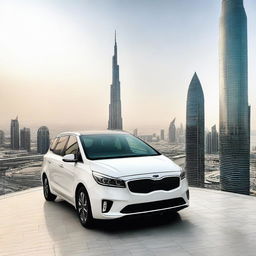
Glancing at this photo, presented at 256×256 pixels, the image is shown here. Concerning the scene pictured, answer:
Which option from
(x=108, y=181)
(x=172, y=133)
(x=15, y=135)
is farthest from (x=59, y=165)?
(x=172, y=133)

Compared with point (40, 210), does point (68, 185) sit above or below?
above

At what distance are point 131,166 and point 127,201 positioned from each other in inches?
21.0

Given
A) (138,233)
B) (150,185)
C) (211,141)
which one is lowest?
(138,233)

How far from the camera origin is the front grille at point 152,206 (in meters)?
4.30

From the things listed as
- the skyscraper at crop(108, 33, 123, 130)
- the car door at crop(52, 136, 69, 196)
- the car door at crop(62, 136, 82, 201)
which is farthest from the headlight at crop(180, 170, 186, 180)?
the skyscraper at crop(108, 33, 123, 130)

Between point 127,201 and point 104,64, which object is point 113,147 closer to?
point 127,201

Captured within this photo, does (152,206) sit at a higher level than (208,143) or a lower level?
higher

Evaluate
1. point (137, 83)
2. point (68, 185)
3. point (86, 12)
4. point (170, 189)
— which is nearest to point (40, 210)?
point (68, 185)

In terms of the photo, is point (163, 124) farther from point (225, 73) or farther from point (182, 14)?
point (225, 73)

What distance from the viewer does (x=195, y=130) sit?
33.1 metres

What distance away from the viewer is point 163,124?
16094mm

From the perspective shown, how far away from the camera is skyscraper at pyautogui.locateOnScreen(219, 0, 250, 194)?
3678 centimetres

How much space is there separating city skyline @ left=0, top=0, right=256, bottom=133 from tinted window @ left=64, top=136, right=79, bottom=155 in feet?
5.08

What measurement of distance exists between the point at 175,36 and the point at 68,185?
49.4ft
